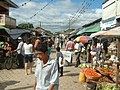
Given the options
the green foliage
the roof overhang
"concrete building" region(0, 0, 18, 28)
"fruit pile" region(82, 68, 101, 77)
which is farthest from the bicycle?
the roof overhang

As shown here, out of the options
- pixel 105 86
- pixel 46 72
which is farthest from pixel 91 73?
pixel 46 72

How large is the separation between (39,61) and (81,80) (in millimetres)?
7402

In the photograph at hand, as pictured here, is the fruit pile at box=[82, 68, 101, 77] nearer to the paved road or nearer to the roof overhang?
the paved road

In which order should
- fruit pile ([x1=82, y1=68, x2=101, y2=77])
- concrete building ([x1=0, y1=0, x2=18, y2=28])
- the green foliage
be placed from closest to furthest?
1. the green foliage
2. fruit pile ([x1=82, y1=68, x2=101, y2=77])
3. concrete building ([x1=0, y1=0, x2=18, y2=28])

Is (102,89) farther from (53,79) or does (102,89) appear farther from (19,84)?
(53,79)

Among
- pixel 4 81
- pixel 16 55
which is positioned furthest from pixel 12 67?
pixel 4 81

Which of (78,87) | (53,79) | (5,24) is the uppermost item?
(5,24)

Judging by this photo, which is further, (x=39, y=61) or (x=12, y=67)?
(x=12, y=67)

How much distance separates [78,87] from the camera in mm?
10914

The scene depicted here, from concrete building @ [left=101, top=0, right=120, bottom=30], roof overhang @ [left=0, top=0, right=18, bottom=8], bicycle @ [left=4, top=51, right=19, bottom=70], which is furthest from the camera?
roof overhang @ [left=0, top=0, right=18, bottom=8]

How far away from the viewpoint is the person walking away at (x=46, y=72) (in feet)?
15.2

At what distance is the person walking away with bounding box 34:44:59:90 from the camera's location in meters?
4.64

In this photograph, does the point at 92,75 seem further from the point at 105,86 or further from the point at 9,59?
the point at 9,59

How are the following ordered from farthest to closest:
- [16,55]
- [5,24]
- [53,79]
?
[5,24] < [16,55] < [53,79]
